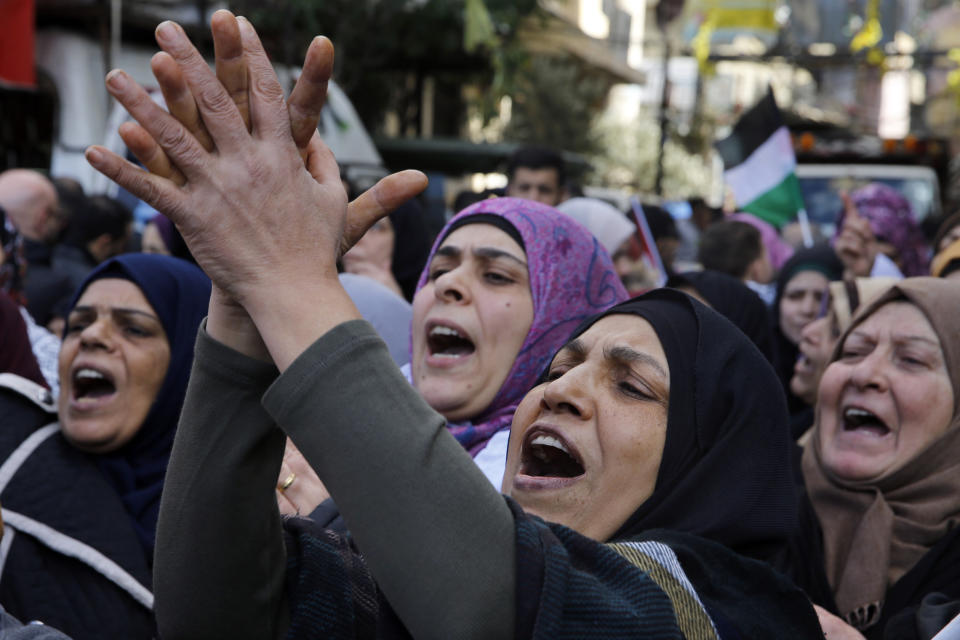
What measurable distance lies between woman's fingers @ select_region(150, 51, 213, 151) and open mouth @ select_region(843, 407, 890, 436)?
85.5 inches

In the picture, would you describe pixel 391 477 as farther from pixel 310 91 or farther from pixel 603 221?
pixel 603 221

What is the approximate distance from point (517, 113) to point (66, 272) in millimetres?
16109

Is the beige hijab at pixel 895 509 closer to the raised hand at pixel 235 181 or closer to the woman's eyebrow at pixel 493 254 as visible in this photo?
the woman's eyebrow at pixel 493 254

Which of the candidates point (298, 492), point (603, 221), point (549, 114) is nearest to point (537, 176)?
point (603, 221)

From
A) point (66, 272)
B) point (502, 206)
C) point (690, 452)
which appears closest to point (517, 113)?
point (66, 272)

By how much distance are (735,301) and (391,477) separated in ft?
12.7

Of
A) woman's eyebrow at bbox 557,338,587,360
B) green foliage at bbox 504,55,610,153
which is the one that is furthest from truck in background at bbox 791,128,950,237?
woman's eyebrow at bbox 557,338,587,360

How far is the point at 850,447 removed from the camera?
119 inches

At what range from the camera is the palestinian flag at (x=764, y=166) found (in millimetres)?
7938

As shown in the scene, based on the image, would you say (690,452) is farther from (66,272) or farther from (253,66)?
(66,272)

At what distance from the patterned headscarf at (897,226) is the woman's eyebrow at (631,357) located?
4.79m

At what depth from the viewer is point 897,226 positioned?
646cm

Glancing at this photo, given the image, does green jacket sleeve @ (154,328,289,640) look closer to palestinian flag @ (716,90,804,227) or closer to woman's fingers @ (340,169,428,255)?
woman's fingers @ (340,169,428,255)

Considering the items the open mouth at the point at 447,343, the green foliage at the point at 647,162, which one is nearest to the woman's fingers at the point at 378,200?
the open mouth at the point at 447,343
